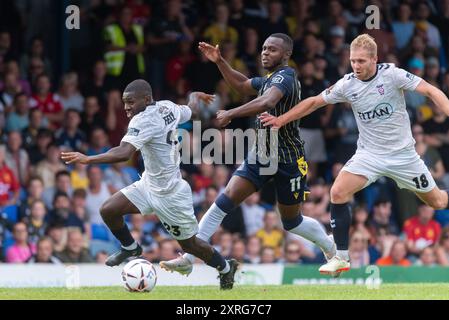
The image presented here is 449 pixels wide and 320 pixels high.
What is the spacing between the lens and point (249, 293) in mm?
12133

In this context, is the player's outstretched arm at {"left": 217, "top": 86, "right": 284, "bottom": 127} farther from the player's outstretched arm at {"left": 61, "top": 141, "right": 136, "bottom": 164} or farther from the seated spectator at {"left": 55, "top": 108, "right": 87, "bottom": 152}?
the seated spectator at {"left": 55, "top": 108, "right": 87, "bottom": 152}

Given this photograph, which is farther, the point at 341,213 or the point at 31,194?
the point at 31,194

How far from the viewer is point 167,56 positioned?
20.0m

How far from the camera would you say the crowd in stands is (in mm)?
17812

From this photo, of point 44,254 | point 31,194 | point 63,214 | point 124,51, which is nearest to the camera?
point 44,254

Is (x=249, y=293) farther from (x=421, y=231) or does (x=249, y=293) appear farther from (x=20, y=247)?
(x=421, y=231)

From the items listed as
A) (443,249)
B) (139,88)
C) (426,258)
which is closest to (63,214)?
(426,258)

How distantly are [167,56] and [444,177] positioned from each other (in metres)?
5.12

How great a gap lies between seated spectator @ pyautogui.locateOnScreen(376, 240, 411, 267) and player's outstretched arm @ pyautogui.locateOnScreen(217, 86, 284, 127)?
6.97 metres

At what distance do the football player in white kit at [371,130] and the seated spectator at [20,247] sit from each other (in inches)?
230

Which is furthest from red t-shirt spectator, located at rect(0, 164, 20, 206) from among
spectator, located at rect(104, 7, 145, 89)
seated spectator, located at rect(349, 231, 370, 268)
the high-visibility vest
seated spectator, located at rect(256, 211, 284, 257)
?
seated spectator, located at rect(349, 231, 370, 268)

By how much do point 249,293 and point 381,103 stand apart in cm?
243
